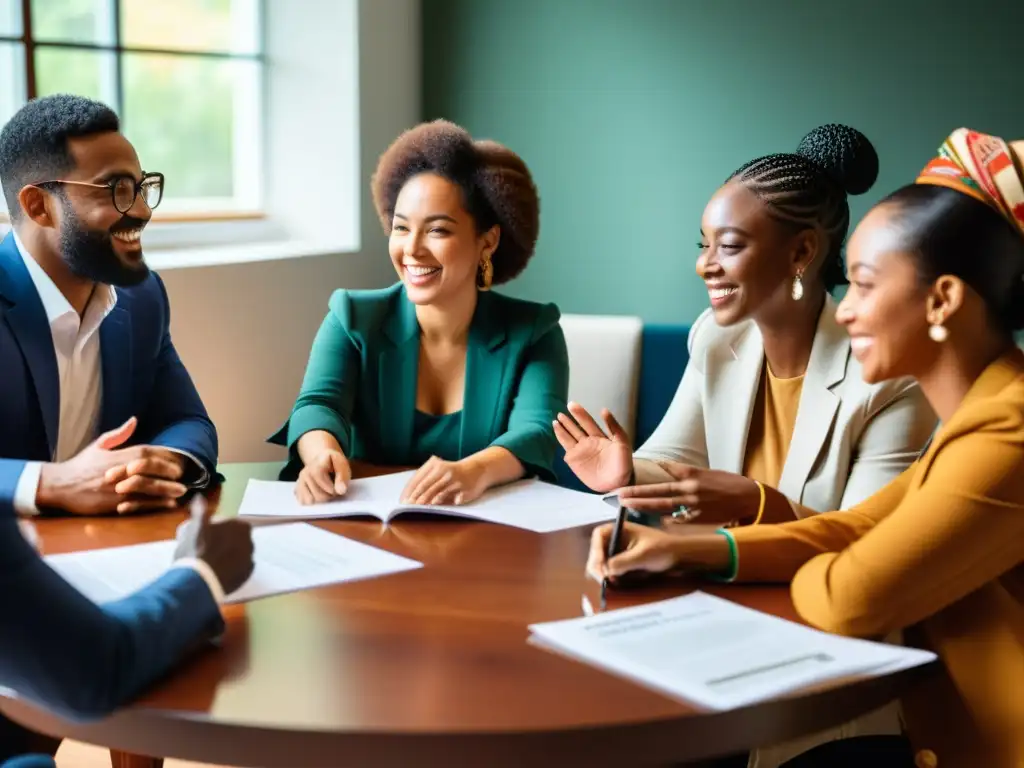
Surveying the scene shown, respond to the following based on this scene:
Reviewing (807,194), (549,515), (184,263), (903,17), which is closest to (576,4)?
(903,17)

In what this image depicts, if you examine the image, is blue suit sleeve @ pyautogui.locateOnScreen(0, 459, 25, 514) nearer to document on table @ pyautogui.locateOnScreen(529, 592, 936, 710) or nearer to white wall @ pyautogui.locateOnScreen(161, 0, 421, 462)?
document on table @ pyautogui.locateOnScreen(529, 592, 936, 710)

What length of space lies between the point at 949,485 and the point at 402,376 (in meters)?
1.28

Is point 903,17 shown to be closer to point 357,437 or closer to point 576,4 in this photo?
point 576,4

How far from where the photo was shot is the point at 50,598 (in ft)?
3.35

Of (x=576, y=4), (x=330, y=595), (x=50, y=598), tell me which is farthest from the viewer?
(x=576, y=4)

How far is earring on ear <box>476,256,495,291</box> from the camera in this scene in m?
2.49

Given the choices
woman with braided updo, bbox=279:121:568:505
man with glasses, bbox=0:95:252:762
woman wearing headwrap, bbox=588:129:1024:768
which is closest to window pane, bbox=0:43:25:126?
man with glasses, bbox=0:95:252:762

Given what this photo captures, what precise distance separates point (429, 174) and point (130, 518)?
961 mm

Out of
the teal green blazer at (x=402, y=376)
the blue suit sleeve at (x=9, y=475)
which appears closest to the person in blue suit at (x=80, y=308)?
the blue suit sleeve at (x=9, y=475)

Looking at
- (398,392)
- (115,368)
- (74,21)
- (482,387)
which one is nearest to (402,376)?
(398,392)

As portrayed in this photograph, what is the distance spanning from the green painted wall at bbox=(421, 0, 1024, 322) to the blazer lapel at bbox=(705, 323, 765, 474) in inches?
54.9

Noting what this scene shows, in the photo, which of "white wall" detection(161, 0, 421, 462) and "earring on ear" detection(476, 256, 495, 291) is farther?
"white wall" detection(161, 0, 421, 462)

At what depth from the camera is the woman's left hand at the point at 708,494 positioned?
5.47 feet

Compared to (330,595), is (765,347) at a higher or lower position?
higher
